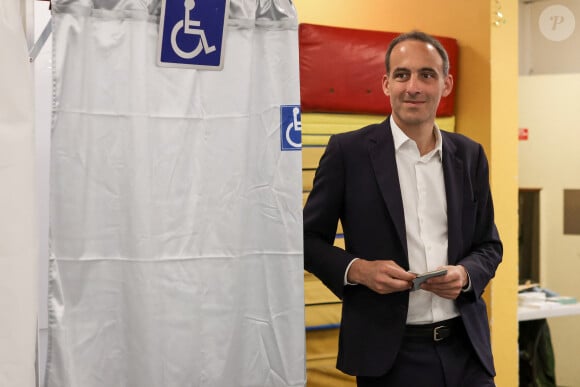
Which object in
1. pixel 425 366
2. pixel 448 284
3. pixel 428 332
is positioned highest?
pixel 448 284

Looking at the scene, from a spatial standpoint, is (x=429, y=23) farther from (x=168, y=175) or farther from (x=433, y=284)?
(x=168, y=175)

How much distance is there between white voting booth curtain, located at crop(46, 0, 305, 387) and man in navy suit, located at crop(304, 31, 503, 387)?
324 millimetres

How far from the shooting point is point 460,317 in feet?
7.81

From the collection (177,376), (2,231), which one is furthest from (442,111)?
(2,231)

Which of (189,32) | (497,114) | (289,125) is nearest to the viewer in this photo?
(189,32)

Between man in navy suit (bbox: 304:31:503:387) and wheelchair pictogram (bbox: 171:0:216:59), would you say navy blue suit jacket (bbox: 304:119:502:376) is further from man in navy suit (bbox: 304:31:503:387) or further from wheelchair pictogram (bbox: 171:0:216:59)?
wheelchair pictogram (bbox: 171:0:216:59)

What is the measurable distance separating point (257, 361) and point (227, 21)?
964 mm

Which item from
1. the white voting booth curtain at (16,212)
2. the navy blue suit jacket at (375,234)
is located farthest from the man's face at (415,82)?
the white voting booth curtain at (16,212)

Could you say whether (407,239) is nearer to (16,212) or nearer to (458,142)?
(458,142)

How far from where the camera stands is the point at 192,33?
198cm

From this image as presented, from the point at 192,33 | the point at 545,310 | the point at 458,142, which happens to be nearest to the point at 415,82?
the point at 458,142

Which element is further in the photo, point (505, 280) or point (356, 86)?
point (505, 280)

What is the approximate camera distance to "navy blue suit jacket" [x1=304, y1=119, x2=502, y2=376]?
2.32m

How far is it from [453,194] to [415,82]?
39 cm
